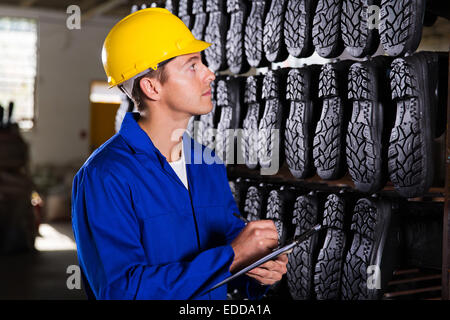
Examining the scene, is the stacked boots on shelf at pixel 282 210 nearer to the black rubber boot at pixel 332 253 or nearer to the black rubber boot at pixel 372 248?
the black rubber boot at pixel 332 253

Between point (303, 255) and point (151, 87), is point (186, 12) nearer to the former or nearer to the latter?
point (303, 255)

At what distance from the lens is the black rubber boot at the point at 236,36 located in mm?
2785

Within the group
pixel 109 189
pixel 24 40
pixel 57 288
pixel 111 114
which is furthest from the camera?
pixel 111 114

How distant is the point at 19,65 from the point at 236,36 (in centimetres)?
933

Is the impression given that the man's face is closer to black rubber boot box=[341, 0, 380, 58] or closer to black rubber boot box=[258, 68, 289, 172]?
black rubber boot box=[341, 0, 380, 58]

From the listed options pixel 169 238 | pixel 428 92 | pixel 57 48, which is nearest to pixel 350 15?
pixel 428 92

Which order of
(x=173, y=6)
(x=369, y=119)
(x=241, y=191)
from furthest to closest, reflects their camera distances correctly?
1. (x=173, y=6)
2. (x=241, y=191)
3. (x=369, y=119)

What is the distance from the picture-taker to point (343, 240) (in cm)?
223

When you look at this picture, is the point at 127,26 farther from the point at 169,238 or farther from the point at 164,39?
the point at 169,238

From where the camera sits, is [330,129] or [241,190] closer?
[330,129]

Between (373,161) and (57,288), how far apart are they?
4367 millimetres

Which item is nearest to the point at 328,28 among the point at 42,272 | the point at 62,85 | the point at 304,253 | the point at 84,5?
the point at 304,253

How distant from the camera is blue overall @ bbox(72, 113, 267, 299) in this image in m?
1.30

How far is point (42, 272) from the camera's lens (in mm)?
6172
